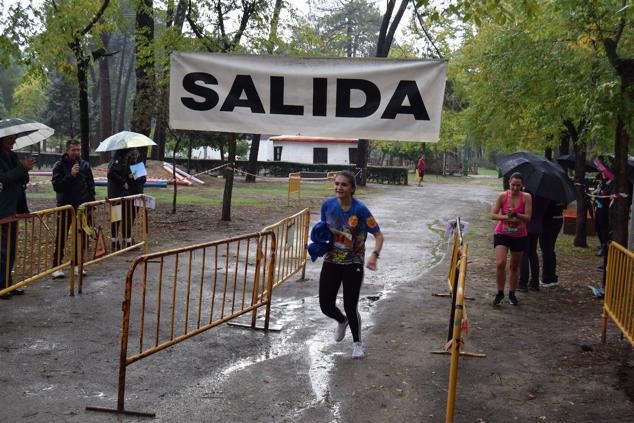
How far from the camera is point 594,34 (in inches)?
422

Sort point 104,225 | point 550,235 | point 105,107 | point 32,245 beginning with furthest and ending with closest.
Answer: point 105,107, point 550,235, point 104,225, point 32,245

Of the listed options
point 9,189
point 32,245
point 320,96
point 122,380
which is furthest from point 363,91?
point 9,189

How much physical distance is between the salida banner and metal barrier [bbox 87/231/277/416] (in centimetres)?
129

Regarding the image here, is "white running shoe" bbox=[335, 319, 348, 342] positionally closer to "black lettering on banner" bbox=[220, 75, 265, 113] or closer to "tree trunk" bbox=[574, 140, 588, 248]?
"black lettering on banner" bbox=[220, 75, 265, 113]

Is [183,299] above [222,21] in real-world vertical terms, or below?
below

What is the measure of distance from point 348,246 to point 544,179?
4421 millimetres

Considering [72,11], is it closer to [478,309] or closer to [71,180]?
[71,180]

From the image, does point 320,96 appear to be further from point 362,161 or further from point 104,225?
point 362,161

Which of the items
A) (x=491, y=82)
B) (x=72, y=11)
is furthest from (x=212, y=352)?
(x=491, y=82)

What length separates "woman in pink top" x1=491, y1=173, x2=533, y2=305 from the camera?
Answer: 29.0 ft

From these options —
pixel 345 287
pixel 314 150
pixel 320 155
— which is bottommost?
pixel 345 287

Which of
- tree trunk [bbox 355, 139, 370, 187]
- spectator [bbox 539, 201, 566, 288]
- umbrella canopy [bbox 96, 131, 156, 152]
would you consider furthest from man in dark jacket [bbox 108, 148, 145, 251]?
tree trunk [bbox 355, 139, 370, 187]

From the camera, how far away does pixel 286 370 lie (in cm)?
605

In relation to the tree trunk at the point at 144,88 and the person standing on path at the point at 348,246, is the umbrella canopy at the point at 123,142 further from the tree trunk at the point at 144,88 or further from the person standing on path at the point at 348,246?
the person standing on path at the point at 348,246
